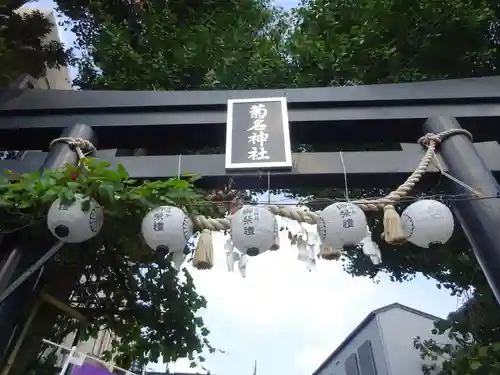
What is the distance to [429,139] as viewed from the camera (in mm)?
4453

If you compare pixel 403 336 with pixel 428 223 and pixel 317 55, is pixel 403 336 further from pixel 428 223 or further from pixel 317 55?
pixel 428 223

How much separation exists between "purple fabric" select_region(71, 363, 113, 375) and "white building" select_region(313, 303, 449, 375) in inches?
454

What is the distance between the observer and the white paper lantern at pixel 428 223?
3.56 meters

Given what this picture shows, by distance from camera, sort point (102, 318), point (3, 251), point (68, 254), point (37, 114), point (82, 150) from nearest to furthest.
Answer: point (3, 251) → point (82, 150) → point (37, 114) → point (68, 254) → point (102, 318)

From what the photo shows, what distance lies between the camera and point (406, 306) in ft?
54.5

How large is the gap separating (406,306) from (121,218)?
14.9 meters

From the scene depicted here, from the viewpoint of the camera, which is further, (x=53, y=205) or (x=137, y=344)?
(x=137, y=344)

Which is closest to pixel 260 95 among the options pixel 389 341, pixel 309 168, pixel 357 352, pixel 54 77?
pixel 309 168

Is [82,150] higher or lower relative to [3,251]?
higher

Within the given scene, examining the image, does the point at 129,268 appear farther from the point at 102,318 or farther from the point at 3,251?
the point at 3,251

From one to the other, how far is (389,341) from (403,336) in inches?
23.2

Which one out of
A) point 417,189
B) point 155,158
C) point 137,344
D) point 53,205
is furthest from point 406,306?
point 53,205

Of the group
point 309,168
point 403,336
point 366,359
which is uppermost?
point 403,336

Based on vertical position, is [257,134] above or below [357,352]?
below
